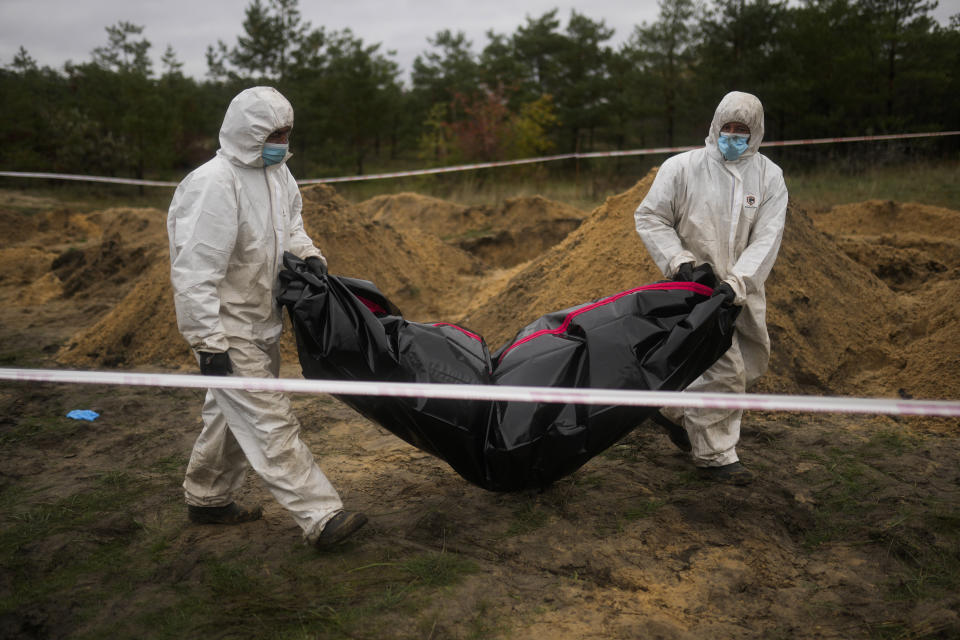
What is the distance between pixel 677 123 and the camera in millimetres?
23859

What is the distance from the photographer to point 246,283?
3105 mm

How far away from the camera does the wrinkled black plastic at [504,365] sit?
9.75 feet

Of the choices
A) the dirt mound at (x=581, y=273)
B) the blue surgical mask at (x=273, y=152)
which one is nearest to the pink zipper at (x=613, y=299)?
the blue surgical mask at (x=273, y=152)

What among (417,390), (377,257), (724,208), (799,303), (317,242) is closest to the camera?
(417,390)

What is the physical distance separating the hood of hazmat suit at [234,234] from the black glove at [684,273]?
5.90 feet

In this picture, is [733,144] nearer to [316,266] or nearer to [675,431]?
[675,431]

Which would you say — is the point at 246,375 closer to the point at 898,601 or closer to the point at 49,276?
the point at 898,601

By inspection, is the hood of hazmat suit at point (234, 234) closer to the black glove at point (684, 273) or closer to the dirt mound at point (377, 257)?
the black glove at point (684, 273)

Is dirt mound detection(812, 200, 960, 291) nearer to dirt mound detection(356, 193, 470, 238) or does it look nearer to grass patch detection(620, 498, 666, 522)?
grass patch detection(620, 498, 666, 522)

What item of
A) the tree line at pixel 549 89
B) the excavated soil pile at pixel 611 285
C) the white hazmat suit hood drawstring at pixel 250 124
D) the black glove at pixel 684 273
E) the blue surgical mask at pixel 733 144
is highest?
the tree line at pixel 549 89

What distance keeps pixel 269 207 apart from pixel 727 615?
2.53m

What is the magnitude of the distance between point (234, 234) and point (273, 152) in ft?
1.39

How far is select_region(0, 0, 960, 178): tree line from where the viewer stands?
18.8 metres

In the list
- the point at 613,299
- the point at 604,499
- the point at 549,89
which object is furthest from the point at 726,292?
the point at 549,89
